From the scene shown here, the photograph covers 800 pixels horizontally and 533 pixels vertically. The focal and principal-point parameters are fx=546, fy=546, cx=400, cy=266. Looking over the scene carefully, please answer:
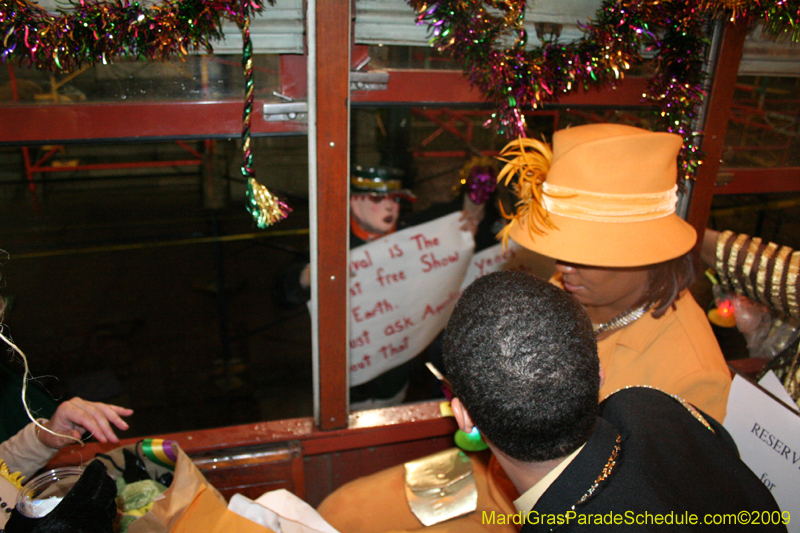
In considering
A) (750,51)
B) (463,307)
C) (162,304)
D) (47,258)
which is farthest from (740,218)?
(47,258)

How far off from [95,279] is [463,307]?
597 cm

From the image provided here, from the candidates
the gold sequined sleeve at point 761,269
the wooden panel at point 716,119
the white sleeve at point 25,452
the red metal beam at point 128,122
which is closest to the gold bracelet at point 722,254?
the gold sequined sleeve at point 761,269

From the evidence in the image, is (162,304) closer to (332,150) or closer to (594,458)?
(332,150)

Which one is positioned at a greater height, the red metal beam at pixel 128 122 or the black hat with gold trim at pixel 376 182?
the red metal beam at pixel 128 122

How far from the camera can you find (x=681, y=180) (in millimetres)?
2170

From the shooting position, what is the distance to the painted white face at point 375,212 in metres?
2.71

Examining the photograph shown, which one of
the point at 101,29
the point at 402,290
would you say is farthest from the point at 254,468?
the point at 101,29

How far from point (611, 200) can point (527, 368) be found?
0.85m

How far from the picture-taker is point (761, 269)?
1780mm

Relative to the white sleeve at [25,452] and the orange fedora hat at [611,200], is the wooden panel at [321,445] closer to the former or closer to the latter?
the white sleeve at [25,452]

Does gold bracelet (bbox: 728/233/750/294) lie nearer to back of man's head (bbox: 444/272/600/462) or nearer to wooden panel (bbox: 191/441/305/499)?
back of man's head (bbox: 444/272/600/462)

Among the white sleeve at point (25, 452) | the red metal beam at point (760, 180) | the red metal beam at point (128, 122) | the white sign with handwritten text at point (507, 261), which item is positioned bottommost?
the white sleeve at point (25, 452)

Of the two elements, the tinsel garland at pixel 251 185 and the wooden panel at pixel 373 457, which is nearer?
the tinsel garland at pixel 251 185

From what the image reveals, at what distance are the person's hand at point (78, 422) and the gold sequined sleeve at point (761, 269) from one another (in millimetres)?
1975
